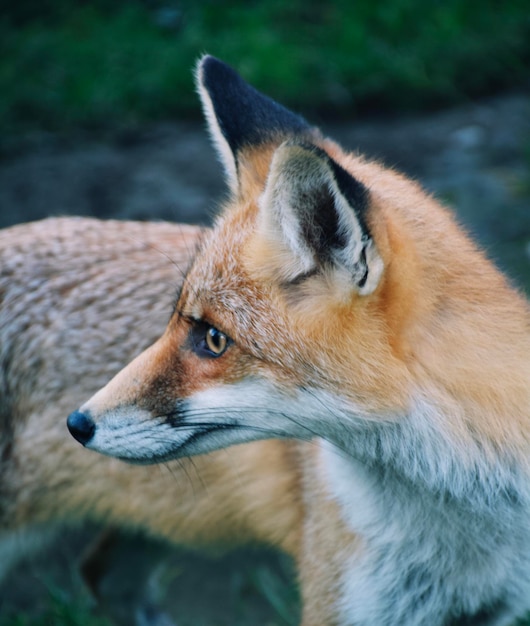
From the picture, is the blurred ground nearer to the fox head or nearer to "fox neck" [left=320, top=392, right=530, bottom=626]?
"fox neck" [left=320, top=392, right=530, bottom=626]

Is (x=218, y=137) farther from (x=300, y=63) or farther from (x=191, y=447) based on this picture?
(x=300, y=63)

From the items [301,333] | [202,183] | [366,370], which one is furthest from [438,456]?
[202,183]

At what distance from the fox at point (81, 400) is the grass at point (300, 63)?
4396 mm

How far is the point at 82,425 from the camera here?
2.54 meters

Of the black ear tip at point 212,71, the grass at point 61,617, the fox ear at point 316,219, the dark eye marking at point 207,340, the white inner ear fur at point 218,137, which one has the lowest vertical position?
the grass at point 61,617

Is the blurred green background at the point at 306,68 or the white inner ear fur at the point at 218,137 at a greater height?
the blurred green background at the point at 306,68

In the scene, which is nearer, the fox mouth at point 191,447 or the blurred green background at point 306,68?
the fox mouth at point 191,447

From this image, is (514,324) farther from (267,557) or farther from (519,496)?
(267,557)

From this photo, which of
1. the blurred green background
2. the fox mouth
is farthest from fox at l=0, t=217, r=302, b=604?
the blurred green background

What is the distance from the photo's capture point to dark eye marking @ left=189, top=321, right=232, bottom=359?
2465mm

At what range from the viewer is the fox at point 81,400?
3.42 meters

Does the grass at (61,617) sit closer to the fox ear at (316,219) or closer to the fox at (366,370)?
the fox at (366,370)

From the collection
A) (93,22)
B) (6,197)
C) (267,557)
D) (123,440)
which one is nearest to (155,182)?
(6,197)

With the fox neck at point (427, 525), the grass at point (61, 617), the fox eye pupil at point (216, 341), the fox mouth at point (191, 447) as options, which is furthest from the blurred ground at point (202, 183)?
the fox eye pupil at point (216, 341)
